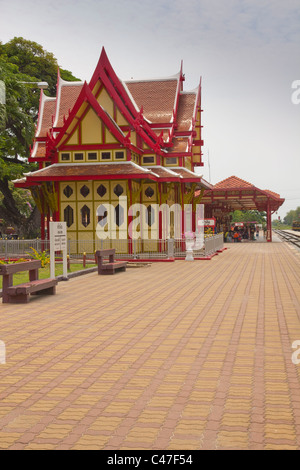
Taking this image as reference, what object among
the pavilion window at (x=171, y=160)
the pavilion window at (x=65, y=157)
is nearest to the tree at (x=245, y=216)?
the pavilion window at (x=171, y=160)

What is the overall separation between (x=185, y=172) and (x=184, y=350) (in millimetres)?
23254

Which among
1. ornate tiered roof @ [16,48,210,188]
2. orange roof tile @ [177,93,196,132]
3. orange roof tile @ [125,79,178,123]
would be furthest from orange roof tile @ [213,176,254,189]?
orange roof tile @ [125,79,178,123]

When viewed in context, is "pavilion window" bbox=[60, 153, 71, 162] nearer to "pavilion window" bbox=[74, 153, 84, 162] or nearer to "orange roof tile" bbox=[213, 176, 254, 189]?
"pavilion window" bbox=[74, 153, 84, 162]

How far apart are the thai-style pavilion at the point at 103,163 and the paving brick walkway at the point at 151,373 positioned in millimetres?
13461

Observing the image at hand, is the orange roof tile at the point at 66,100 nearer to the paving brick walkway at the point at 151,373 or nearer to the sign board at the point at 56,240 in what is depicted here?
the sign board at the point at 56,240

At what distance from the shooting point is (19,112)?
32.3m

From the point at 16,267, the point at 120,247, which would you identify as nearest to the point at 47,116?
the point at 120,247

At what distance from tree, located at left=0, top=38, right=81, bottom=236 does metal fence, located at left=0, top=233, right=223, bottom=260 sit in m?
8.88

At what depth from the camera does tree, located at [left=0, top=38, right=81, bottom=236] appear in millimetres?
31702

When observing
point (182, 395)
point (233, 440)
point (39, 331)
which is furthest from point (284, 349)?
point (39, 331)

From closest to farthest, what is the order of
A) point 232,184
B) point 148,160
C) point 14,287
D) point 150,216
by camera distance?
point 14,287 → point 150,216 → point 148,160 → point 232,184

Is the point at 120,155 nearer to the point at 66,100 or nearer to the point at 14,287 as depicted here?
the point at 66,100

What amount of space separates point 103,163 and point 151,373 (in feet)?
66.7

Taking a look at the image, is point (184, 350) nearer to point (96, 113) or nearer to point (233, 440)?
point (233, 440)
